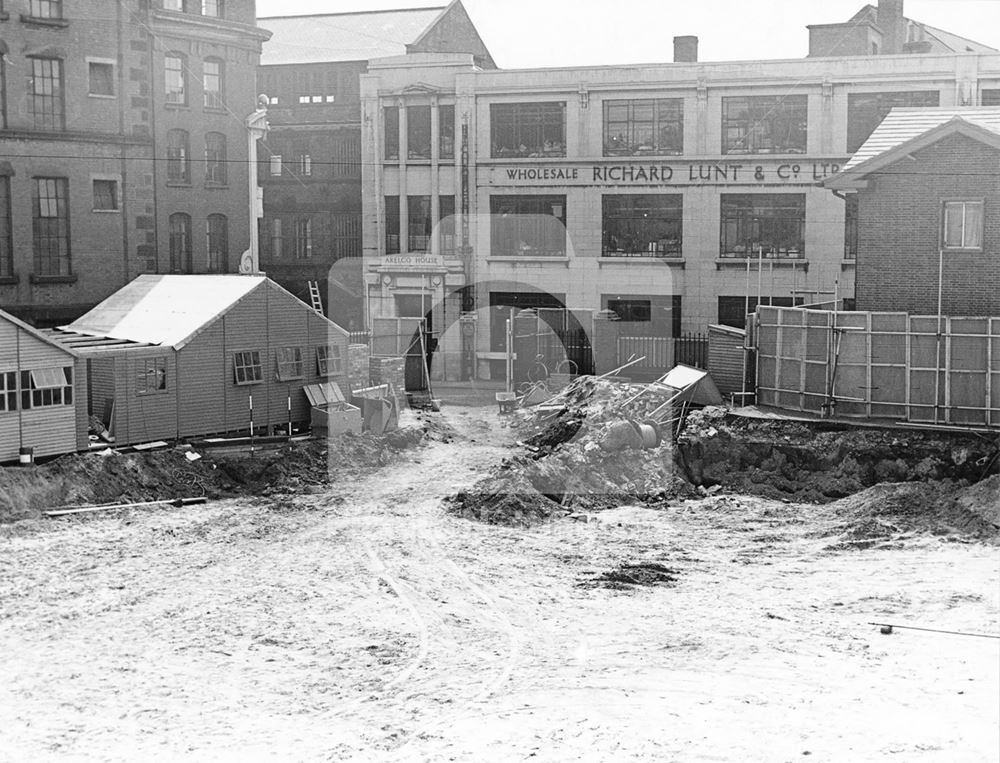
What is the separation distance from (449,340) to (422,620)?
92.0 ft

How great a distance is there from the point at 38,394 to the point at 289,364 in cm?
737

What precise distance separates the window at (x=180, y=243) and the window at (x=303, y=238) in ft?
34.4

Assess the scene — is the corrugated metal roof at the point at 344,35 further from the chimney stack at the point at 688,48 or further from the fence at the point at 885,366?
the fence at the point at 885,366

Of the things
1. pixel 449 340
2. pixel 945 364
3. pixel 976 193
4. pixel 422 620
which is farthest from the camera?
pixel 449 340

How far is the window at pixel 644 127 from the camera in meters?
49.1

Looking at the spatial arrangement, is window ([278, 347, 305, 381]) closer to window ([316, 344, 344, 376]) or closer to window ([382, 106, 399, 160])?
window ([316, 344, 344, 376])

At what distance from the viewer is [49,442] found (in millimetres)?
28938

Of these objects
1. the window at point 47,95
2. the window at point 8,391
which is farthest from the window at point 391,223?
the window at point 8,391

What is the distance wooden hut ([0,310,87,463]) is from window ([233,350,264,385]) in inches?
175

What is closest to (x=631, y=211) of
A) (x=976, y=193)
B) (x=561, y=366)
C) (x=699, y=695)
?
(x=561, y=366)

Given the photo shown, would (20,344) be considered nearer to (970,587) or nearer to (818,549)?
(818,549)

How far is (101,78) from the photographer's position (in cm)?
4556

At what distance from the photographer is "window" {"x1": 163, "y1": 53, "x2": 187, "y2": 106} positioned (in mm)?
48344

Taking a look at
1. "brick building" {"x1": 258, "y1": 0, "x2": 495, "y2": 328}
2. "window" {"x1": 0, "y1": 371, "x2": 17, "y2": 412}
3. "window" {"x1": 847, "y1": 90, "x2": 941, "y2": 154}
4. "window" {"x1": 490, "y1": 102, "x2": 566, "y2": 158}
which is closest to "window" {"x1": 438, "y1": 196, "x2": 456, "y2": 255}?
"window" {"x1": 490, "y1": 102, "x2": 566, "y2": 158}
